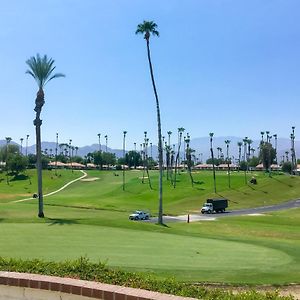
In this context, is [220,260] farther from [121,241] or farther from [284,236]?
[284,236]

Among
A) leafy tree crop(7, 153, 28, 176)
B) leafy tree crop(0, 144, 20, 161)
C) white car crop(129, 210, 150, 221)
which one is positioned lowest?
white car crop(129, 210, 150, 221)

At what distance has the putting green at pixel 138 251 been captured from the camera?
58.3ft

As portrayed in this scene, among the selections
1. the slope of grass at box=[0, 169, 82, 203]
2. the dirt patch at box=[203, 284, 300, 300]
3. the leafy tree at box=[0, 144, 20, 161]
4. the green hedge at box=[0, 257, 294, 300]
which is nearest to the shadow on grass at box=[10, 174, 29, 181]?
the slope of grass at box=[0, 169, 82, 203]

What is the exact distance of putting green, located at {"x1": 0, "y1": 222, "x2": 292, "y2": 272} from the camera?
17.8m

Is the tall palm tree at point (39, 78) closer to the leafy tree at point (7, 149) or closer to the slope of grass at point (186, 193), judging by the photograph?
the slope of grass at point (186, 193)

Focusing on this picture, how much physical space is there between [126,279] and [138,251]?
36.3 feet

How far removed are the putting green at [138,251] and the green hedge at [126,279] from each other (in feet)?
20.7

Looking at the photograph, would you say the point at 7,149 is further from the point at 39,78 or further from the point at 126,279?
the point at 126,279

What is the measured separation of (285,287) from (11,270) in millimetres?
9426

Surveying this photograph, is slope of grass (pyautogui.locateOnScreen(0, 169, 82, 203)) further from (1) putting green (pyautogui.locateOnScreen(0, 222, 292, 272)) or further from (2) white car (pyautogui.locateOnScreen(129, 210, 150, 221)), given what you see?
(1) putting green (pyautogui.locateOnScreen(0, 222, 292, 272))

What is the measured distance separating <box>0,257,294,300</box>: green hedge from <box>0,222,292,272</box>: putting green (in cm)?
631

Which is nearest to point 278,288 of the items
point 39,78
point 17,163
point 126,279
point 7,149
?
point 126,279

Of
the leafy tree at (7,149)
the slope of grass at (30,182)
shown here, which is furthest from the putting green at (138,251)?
the leafy tree at (7,149)

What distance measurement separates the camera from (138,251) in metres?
20.2
